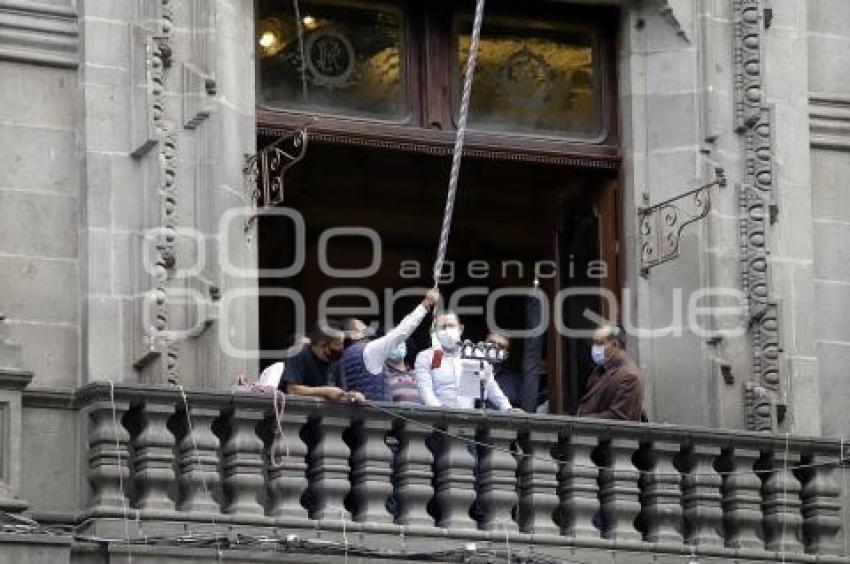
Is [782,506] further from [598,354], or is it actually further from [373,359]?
[373,359]

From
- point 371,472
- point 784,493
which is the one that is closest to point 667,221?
point 784,493

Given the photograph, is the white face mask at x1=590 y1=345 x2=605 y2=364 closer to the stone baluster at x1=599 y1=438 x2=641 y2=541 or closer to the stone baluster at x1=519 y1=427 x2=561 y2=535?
the stone baluster at x1=599 y1=438 x2=641 y2=541

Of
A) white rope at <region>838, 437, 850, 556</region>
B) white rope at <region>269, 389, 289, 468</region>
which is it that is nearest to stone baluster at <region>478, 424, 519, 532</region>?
white rope at <region>269, 389, 289, 468</region>

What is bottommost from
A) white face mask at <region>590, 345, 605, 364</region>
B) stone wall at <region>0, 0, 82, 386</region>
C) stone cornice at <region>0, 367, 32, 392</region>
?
stone cornice at <region>0, 367, 32, 392</region>

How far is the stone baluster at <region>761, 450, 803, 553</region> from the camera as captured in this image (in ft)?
84.9

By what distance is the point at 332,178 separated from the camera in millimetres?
30734

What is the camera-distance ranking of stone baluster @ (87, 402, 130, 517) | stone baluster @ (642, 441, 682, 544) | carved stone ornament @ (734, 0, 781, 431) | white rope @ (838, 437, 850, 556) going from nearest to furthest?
stone baluster @ (87, 402, 130, 517) < stone baluster @ (642, 441, 682, 544) < white rope @ (838, 437, 850, 556) < carved stone ornament @ (734, 0, 781, 431)

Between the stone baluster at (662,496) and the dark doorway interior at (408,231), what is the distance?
11.7ft

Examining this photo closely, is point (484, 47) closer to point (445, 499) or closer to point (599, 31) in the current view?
point (599, 31)

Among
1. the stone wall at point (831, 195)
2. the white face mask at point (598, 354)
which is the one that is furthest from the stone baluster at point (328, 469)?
the stone wall at point (831, 195)

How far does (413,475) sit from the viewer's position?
24547mm

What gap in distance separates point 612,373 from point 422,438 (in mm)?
1933

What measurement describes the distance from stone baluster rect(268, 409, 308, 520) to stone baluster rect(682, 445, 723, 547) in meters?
3.18

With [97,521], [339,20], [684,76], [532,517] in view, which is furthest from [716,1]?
[97,521]
